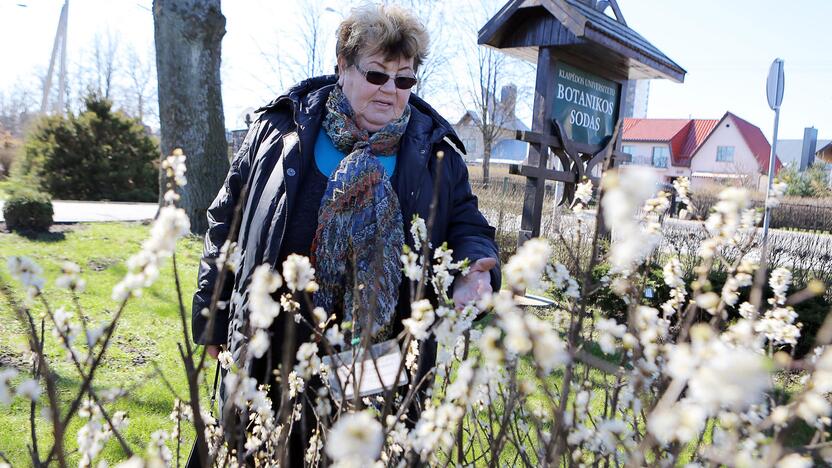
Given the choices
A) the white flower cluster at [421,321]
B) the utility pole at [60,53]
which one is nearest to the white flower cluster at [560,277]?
the white flower cluster at [421,321]

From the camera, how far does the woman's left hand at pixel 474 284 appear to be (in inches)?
74.5

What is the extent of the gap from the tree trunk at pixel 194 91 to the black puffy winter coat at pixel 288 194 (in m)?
7.28

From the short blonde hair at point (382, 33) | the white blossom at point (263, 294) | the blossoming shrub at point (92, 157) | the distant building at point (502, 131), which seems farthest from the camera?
the distant building at point (502, 131)

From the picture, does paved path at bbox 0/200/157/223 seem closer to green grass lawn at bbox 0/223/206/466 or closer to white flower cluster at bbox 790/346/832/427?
green grass lawn at bbox 0/223/206/466

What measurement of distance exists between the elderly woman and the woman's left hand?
17cm

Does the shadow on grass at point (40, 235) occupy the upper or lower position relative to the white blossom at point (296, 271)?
lower

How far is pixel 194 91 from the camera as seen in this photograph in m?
9.16

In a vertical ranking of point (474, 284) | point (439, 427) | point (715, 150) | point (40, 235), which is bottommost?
point (40, 235)

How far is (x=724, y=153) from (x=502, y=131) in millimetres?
24719

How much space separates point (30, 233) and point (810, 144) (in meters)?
58.1

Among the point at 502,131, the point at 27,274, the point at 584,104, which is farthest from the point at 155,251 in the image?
the point at 502,131

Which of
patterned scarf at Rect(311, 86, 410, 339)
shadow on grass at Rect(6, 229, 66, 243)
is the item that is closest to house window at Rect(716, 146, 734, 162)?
shadow on grass at Rect(6, 229, 66, 243)

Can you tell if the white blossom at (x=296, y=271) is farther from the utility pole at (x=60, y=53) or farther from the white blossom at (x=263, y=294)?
the utility pole at (x=60, y=53)

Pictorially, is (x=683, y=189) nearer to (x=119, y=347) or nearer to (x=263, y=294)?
(x=263, y=294)
